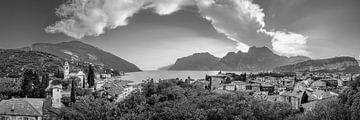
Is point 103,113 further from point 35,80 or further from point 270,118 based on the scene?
point 35,80

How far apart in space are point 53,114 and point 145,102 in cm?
1109

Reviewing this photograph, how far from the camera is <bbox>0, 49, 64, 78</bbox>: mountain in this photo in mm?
88556

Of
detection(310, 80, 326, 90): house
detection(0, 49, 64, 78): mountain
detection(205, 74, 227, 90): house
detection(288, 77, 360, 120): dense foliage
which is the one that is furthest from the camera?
detection(0, 49, 64, 78): mountain

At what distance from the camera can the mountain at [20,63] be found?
8856 cm

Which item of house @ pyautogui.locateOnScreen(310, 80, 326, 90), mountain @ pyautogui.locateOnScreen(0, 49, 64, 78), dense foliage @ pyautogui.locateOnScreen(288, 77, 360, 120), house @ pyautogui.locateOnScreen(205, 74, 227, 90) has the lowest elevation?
house @ pyautogui.locateOnScreen(310, 80, 326, 90)

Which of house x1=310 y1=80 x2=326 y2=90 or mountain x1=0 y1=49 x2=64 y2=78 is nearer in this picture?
house x1=310 y1=80 x2=326 y2=90

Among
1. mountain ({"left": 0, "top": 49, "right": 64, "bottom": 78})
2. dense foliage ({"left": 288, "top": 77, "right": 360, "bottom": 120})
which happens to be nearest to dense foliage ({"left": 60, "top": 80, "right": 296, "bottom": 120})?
dense foliage ({"left": 288, "top": 77, "right": 360, "bottom": 120})

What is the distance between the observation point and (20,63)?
105000mm

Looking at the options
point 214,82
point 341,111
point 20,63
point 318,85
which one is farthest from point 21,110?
point 20,63

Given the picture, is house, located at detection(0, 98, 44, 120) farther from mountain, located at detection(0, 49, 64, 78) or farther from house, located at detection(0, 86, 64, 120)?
mountain, located at detection(0, 49, 64, 78)

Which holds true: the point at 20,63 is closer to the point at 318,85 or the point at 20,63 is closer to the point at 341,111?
the point at 318,85

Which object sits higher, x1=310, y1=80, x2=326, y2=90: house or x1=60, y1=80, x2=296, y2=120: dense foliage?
x1=60, y1=80, x2=296, y2=120: dense foliage

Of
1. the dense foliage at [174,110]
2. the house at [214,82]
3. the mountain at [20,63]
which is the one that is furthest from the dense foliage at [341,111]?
the mountain at [20,63]

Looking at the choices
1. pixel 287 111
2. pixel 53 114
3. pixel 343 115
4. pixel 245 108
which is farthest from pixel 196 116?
pixel 53 114
